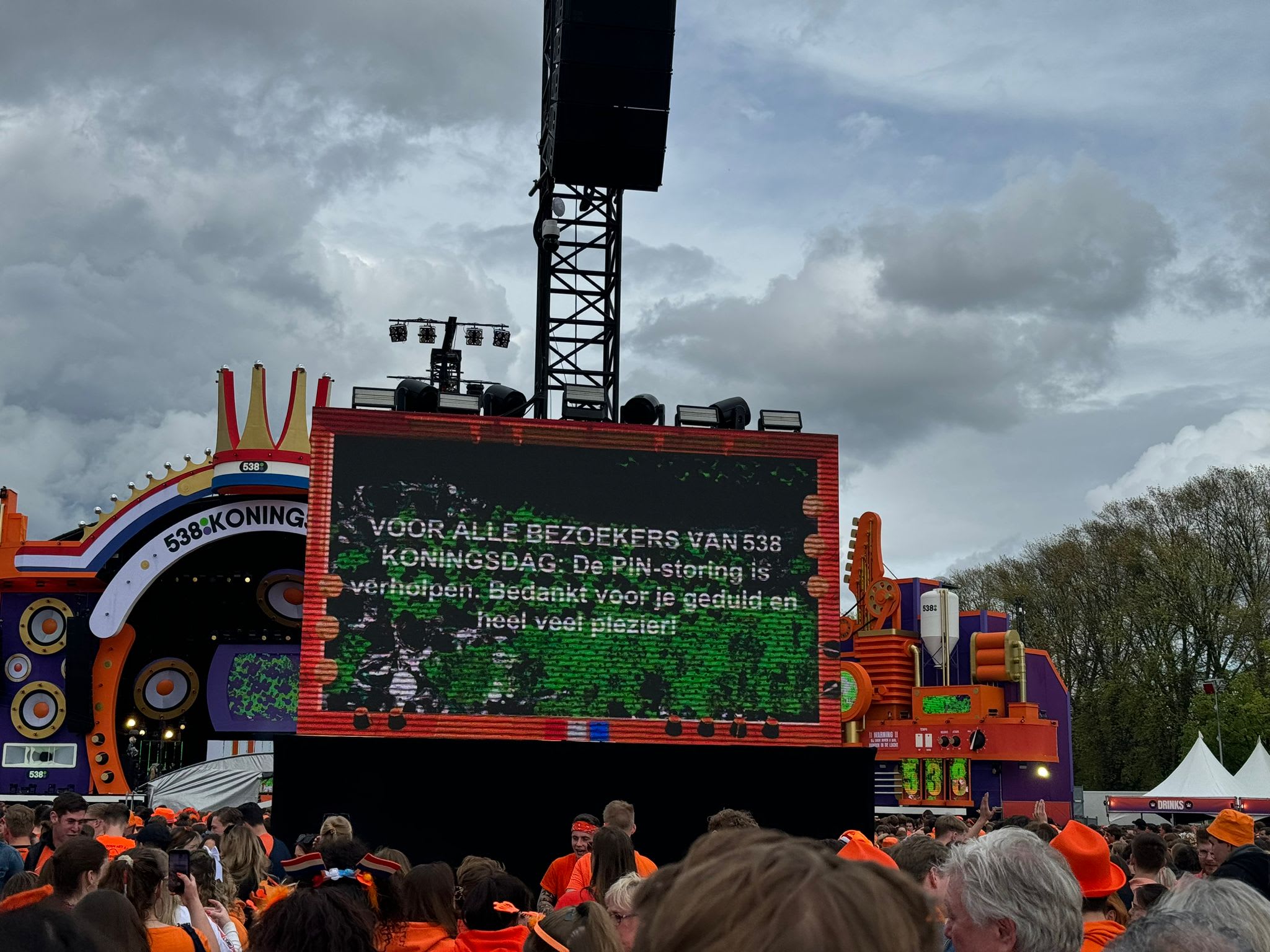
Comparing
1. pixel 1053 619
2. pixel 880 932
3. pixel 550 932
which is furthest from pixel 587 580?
pixel 1053 619

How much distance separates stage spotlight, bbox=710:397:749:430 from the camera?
16.7 metres

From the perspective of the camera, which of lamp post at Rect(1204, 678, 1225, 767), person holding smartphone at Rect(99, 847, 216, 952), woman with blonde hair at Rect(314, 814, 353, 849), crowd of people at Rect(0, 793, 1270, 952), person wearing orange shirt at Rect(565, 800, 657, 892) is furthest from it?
lamp post at Rect(1204, 678, 1225, 767)

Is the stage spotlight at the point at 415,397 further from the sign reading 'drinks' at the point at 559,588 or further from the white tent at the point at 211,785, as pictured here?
the white tent at the point at 211,785

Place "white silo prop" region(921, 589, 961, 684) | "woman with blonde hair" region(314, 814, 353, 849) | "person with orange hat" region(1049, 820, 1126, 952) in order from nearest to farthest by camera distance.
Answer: "person with orange hat" region(1049, 820, 1126, 952) → "woman with blonde hair" region(314, 814, 353, 849) → "white silo prop" region(921, 589, 961, 684)

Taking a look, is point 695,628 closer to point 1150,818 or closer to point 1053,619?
point 1150,818

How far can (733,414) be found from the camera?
54.8ft

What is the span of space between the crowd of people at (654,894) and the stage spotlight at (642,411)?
9.12 meters

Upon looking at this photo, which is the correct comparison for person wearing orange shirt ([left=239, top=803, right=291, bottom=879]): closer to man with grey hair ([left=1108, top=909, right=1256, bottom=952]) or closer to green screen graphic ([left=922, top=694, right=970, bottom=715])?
man with grey hair ([left=1108, top=909, right=1256, bottom=952])

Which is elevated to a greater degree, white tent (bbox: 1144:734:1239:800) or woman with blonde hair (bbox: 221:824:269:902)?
woman with blonde hair (bbox: 221:824:269:902)

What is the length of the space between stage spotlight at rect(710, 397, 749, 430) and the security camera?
3761 mm

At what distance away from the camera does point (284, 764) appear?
13.8m

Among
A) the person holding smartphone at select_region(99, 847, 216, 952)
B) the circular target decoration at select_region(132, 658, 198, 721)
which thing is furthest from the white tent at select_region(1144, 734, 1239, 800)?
the person holding smartphone at select_region(99, 847, 216, 952)

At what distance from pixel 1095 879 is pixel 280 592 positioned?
98.0 feet

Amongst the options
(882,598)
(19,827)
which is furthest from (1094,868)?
(882,598)
